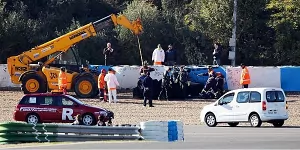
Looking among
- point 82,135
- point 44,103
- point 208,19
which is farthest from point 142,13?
point 82,135

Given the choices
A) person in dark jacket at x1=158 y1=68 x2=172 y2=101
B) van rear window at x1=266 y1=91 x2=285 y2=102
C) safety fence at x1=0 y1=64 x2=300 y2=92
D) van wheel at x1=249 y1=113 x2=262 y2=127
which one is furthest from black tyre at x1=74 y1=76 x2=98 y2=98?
van rear window at x1=266 y1=91 x2=285 y2=102

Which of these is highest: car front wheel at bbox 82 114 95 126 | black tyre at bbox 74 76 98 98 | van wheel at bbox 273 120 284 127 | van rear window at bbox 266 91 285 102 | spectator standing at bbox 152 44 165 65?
spectator standing at bbox 152 44 165 65

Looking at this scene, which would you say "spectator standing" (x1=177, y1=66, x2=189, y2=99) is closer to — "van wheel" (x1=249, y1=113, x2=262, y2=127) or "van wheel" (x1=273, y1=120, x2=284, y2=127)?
"van wheel" (x1=273, y1=120, x2=284, y2=127)

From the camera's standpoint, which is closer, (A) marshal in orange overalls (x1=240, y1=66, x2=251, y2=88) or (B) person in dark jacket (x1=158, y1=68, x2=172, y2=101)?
(B) person in dark jacket (x1=158, y1=68, x2=172, y2=101)

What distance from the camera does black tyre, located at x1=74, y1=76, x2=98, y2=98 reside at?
4159 cm

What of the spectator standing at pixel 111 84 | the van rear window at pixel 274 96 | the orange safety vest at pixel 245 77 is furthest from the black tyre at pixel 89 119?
the orange safety vest at pixel 245 77

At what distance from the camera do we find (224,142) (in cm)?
2442

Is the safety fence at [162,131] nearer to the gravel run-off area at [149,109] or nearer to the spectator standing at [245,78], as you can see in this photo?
the gravel run-off area at [149,109]

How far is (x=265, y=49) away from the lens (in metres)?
53.5

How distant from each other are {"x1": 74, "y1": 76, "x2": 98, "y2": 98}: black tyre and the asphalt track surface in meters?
12.7

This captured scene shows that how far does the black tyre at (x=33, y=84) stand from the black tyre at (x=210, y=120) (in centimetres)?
1124

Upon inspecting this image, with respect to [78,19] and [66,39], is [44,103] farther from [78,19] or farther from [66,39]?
[78,19]

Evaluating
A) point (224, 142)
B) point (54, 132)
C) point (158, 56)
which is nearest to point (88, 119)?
point (54, 132)

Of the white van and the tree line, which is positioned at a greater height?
the tree line
